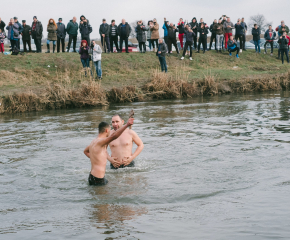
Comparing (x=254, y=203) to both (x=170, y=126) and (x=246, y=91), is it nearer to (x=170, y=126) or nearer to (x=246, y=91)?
(x=170, y=126)

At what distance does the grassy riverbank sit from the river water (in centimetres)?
406

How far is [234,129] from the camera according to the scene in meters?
13.7

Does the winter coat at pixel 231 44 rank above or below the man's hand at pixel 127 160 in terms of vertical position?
above

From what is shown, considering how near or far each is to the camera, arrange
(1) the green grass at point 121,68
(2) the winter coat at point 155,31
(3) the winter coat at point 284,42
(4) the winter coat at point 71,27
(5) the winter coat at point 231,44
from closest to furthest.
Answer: (1) the green grass at point 121,68
(4) the winter coat at point 71,27
(2) the winter coat at point 155,31
(3) the winter coat at point 284,42
(5) the winter coat at point 231,44

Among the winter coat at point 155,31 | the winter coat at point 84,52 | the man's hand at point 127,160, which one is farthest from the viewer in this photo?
the winter coat at point 155,31

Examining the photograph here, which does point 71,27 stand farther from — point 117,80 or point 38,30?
point 117,80

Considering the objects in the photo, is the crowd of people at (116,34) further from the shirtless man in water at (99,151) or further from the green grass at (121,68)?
the shirtless man in water at (99,151)

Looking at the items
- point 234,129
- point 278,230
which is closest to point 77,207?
point 278,230

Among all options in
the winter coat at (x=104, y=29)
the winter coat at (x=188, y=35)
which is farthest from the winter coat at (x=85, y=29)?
the winter coat at (x=188, y=35)

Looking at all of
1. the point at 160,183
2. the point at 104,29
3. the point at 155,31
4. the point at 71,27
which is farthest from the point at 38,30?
the point at 160,183

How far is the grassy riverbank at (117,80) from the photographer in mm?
19966

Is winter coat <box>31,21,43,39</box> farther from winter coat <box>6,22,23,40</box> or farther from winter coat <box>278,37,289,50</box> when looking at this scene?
winter coat <box>278,37,289,50</box>

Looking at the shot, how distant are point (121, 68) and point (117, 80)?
3.10 metres

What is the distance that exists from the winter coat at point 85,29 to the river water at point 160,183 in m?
10.1
